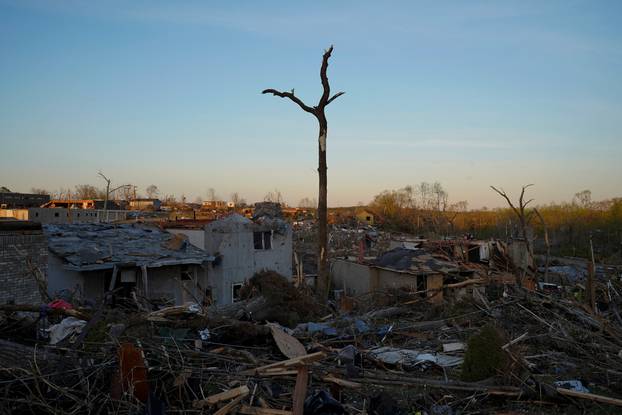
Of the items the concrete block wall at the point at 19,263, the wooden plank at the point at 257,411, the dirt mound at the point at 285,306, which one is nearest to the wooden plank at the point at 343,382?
the wooden plank at the point at 257,411

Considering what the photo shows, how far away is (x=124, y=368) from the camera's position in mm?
4777

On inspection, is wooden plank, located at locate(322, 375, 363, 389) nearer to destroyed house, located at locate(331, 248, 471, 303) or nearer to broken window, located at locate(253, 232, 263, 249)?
destroyed house, located at locate(331, 248, 471, 303)

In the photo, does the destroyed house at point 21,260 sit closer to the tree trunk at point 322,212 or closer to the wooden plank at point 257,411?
the wooden plank at point 257,411

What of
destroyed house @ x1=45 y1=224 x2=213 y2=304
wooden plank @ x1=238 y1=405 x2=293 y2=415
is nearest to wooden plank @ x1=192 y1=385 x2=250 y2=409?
wooden plank @ x1=238 y1=405 x2=293 y2=415

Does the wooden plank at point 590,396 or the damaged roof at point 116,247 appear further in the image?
the damaged roof at point 116,247

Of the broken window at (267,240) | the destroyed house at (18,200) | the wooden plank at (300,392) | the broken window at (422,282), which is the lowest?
the broken window at (422,282)

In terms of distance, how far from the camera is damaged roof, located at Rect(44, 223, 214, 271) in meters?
13.7

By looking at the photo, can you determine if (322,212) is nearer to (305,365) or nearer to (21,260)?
(21,260)

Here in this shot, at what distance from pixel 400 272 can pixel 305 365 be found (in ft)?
43.8

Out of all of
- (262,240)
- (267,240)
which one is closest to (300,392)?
(262,240)

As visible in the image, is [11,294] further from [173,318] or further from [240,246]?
[240,246]

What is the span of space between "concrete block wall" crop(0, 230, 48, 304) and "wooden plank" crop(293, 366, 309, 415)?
712 cm

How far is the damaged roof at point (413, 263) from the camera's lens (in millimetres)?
17406

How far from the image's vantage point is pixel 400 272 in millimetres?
17969
